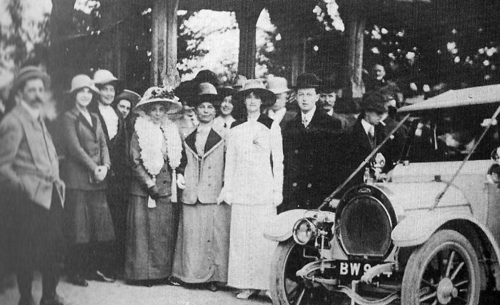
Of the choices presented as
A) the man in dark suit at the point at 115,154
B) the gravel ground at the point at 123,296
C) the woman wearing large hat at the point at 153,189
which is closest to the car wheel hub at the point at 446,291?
the gravel ground at the point at 123,296

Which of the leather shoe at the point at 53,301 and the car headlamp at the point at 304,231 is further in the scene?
the leather shoe at the point at 53,301

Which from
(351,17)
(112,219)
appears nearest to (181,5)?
(351,17)

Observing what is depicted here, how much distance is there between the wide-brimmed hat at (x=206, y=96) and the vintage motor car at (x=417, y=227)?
1067mm

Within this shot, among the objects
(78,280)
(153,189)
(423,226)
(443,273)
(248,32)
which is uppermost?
(248,32)

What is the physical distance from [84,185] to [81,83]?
76 cm

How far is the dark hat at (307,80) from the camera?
15.9ft

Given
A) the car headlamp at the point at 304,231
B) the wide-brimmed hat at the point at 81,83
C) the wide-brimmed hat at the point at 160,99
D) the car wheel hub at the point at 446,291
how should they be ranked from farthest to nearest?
the wide-brimmed hat at the point at 160,99
the wide-brimmed hat at the point at 81,83
the car headlamp at the point at 304,231
the car wheel hub at the point at 446,291

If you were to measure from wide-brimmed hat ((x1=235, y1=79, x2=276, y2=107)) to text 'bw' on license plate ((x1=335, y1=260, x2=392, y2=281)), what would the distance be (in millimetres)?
1395

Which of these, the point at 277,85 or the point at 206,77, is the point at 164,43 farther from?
the point at 277,85

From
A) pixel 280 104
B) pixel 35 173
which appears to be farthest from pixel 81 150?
pixel 280 104

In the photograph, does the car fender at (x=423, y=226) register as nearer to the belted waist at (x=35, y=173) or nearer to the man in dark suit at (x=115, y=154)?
the man in dark suit at (x=115, y=154)

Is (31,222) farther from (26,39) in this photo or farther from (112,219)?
(26,39)

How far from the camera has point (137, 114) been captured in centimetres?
488

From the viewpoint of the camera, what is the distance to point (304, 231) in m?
4.28
